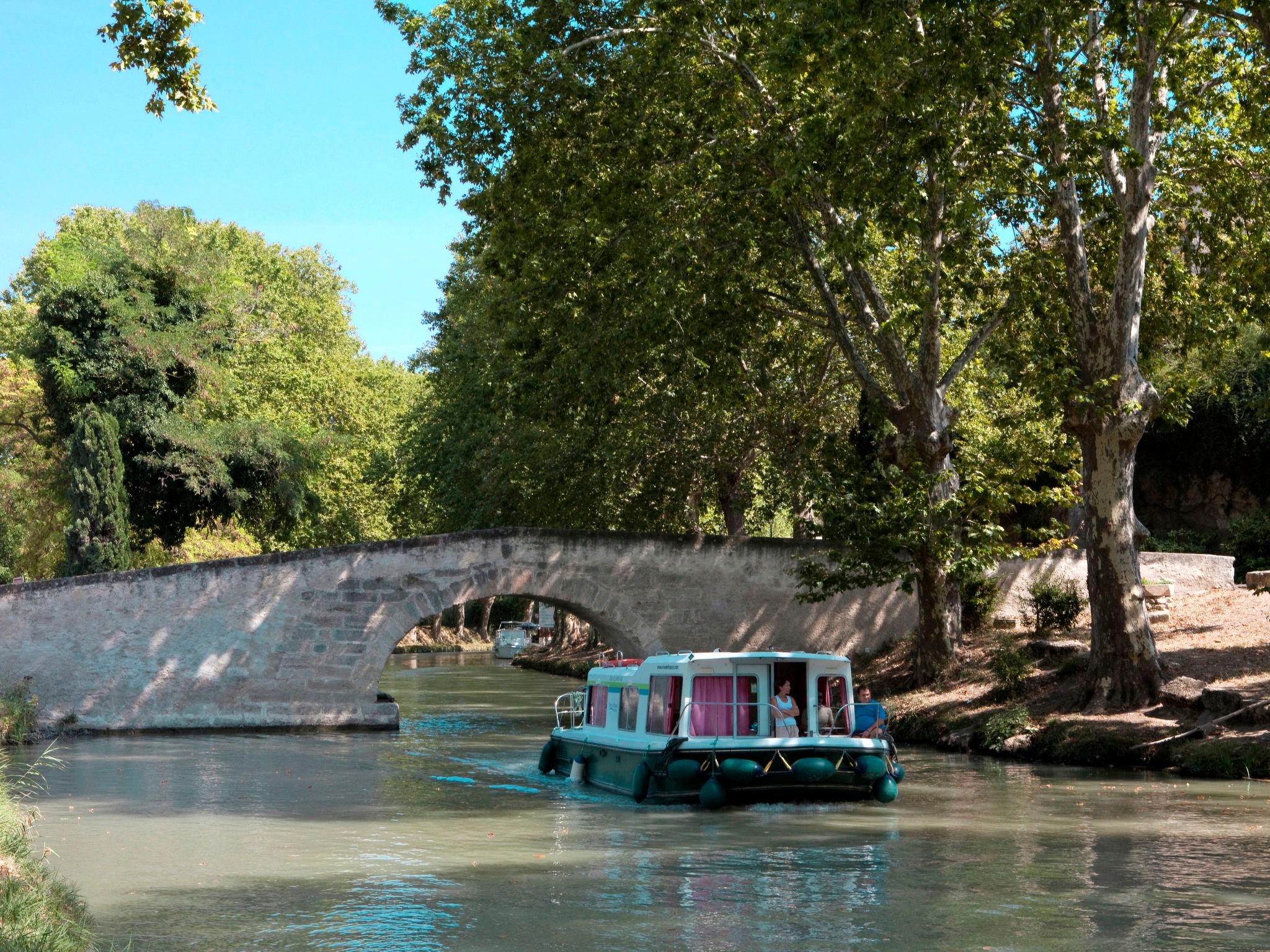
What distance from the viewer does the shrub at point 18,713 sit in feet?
69.2

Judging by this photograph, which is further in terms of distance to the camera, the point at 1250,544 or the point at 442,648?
the point at 442,648

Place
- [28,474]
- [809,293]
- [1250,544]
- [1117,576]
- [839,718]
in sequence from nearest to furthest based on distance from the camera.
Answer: [839,718], [1117,576], [809,293], [1250,544], [28,474]

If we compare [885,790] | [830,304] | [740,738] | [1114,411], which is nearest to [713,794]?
[740,738]

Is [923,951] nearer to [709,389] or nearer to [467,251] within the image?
[709,389]

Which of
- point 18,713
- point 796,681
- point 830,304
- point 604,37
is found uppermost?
point 604,37

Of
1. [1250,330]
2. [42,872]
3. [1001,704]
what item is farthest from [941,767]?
[1250,330]

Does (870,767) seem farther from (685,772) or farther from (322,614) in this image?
(322,614)

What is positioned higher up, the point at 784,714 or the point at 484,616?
the point at 484,616

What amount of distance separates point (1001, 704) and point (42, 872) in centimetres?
1485

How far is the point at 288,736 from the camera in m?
23.2

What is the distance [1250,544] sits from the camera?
1174 inches

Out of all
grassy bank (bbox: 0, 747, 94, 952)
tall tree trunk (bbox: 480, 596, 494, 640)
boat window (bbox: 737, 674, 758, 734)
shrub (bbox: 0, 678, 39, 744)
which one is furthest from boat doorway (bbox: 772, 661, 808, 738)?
tall tree trunk (bbox: 480, 596, 494, 640)

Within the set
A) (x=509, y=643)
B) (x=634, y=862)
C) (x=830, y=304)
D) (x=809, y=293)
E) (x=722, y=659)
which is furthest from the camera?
(x=509, y=643)

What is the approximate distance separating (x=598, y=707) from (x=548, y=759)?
985 millimetres
